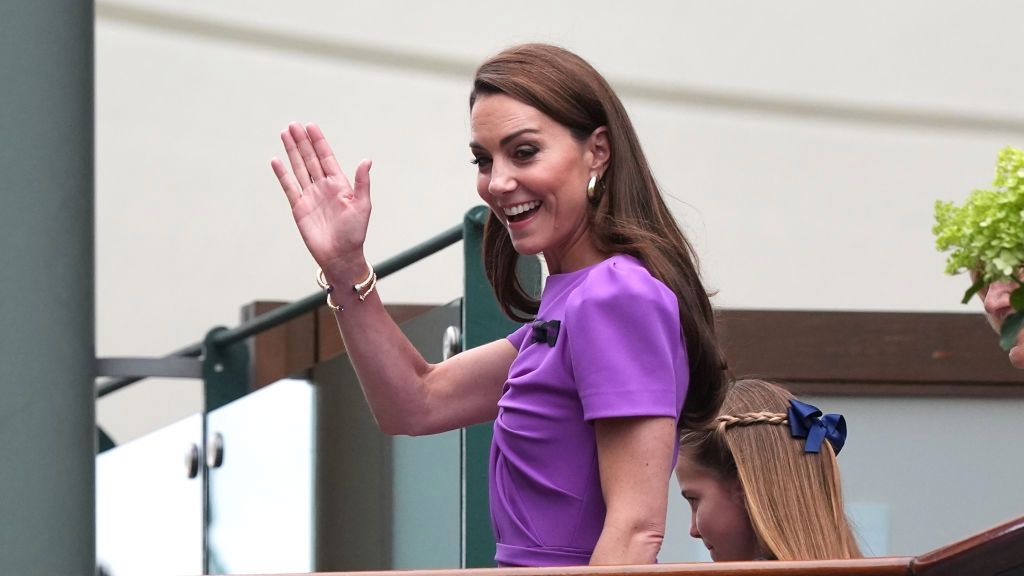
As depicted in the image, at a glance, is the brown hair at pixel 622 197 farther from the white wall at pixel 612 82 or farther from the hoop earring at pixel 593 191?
the white wall at pixel 612 82

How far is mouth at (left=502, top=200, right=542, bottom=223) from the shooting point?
1998mm

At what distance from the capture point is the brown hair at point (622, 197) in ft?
6.49

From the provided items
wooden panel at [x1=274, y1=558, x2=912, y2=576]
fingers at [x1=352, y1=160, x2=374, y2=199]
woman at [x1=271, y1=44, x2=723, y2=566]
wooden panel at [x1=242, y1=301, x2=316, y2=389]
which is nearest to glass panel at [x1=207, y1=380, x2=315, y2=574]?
wooden panel at [x1=242, y1=301, x2=316, y2=389]

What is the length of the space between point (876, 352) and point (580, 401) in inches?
100

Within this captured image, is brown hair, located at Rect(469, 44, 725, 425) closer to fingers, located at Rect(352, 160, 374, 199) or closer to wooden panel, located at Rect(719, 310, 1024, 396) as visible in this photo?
fingers, located at Rect(352, 160, 374, 199)

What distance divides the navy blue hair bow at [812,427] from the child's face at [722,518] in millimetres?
105

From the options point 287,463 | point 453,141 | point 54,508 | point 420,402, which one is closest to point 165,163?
point 453,141

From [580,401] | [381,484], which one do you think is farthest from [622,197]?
[381,484]

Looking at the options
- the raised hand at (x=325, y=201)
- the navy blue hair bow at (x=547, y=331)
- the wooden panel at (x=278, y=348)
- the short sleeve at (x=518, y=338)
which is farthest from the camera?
the wooden panel at (x=278, y=348)

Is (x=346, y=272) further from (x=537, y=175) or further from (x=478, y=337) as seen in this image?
(x=478, y=337)

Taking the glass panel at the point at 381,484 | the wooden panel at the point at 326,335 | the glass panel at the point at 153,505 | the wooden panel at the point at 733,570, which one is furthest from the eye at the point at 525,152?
the wooden panel at the point at 326,335

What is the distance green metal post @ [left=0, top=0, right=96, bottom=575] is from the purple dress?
1.41 ft

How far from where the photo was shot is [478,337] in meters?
2.84

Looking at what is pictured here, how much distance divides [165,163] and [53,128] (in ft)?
8.75
